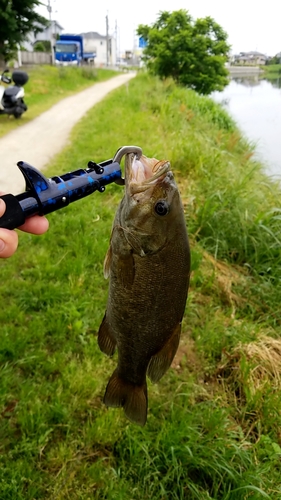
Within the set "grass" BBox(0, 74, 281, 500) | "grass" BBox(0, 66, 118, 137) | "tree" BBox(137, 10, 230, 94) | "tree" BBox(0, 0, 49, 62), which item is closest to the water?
"tree" BBox(137, 10, 230, 94)

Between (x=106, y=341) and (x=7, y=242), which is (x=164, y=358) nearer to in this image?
(x=106, y=341)

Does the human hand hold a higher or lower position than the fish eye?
lower

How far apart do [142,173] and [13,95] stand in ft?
36.6

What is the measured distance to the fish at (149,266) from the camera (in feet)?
4.73

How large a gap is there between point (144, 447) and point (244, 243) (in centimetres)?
280

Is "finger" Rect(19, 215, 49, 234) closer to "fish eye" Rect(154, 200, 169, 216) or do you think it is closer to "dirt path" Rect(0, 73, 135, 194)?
"fish eye" Rect(154, 200, 169, 216)

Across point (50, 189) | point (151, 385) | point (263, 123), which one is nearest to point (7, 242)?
point (50, 189)

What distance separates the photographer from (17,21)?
55.0 ft

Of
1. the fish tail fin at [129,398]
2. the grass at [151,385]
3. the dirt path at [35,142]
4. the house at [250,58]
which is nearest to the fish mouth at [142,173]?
the fish tail fin at [129,398]

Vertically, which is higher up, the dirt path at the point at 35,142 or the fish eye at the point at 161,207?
the fish eye at the point at 161,207

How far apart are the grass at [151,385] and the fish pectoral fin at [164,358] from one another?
1058 mm

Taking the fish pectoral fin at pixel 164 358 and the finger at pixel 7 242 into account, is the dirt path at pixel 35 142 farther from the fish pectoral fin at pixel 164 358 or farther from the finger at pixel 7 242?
the fish pectoral fin at pixel 164 358

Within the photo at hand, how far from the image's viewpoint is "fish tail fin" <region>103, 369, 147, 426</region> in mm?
1714

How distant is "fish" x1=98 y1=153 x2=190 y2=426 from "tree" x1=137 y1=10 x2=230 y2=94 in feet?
81.3
